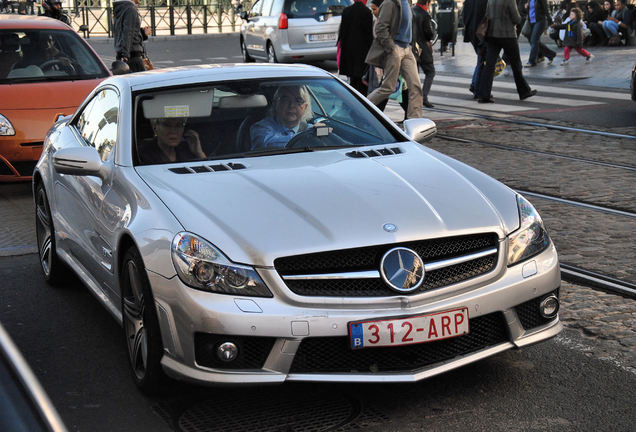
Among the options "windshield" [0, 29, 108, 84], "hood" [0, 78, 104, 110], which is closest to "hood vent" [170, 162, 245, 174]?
"hood" [0, 78, 104, 110]

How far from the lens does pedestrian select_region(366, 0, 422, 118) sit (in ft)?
40.0

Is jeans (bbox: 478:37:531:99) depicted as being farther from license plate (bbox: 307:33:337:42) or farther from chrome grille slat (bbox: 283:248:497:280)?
chrome grille slat (bbox: 283:248:497:280)

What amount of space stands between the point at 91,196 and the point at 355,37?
27.3 feet

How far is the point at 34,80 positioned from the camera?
10258 mm

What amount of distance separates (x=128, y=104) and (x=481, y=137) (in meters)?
7.40

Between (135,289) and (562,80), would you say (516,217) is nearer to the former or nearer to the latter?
(135,289)

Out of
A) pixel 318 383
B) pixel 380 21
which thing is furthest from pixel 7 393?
pixel 380 21

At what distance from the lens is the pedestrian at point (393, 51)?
40.0ft

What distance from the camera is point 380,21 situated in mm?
12250

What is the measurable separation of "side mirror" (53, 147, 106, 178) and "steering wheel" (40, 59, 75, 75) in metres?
5.37

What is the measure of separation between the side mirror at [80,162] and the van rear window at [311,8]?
1655 centimetres

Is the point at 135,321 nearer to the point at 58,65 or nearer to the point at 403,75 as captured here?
the point at 58,65

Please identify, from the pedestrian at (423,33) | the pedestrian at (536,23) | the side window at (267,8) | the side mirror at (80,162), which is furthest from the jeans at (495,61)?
the side mirror at (80,162)

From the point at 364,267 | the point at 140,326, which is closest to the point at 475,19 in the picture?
the point at 140,326
